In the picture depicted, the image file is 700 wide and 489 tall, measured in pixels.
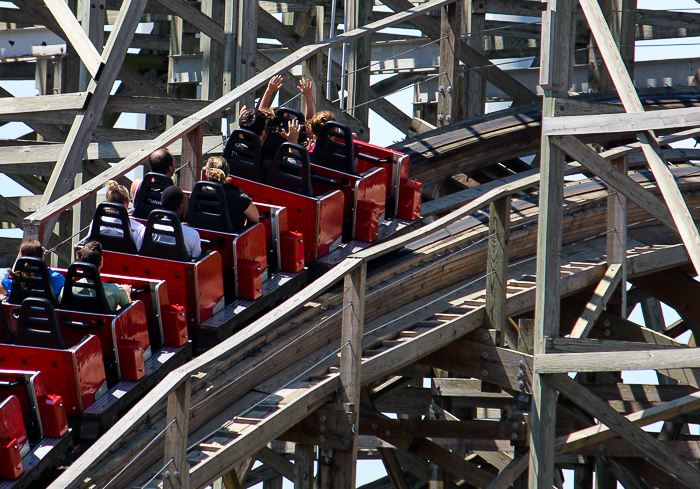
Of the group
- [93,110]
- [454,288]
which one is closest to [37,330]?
[93,110]

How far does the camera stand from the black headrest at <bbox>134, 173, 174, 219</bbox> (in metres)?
7.40

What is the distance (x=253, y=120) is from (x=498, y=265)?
2.27m

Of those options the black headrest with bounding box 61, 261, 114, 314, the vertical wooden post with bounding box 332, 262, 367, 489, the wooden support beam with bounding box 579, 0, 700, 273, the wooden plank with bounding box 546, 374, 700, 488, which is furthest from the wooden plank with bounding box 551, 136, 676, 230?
the black headrest with bounding box 61, 261, 114, 314

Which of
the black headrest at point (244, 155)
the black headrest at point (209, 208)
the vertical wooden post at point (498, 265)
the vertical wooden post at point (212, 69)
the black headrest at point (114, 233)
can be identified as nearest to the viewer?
the black headrest at point (114, 233)

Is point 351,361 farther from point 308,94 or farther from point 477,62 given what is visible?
point 477,62

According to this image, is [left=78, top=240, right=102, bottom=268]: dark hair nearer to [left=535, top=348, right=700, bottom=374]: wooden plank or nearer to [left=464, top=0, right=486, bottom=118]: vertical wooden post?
[left=535, top=348, right=700, bottom=374]: wooden plank

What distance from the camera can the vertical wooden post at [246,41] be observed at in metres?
9.96

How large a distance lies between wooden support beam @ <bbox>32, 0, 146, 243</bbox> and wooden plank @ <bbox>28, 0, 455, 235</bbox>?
30.7 inches

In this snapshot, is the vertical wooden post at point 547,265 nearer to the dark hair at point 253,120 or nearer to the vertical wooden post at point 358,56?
the dark hair at point 253,120

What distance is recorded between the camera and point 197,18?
10367 mm

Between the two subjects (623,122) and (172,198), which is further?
(172,198)

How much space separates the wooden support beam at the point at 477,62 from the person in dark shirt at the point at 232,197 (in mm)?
4151

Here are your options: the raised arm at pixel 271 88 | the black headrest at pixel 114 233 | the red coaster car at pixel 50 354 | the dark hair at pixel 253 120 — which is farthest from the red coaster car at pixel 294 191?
the red coaster car at pixel 50 354

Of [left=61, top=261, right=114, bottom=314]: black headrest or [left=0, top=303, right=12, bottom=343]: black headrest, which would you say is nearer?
[left=0, top=303, right=12, bottom=343]: black headrest
